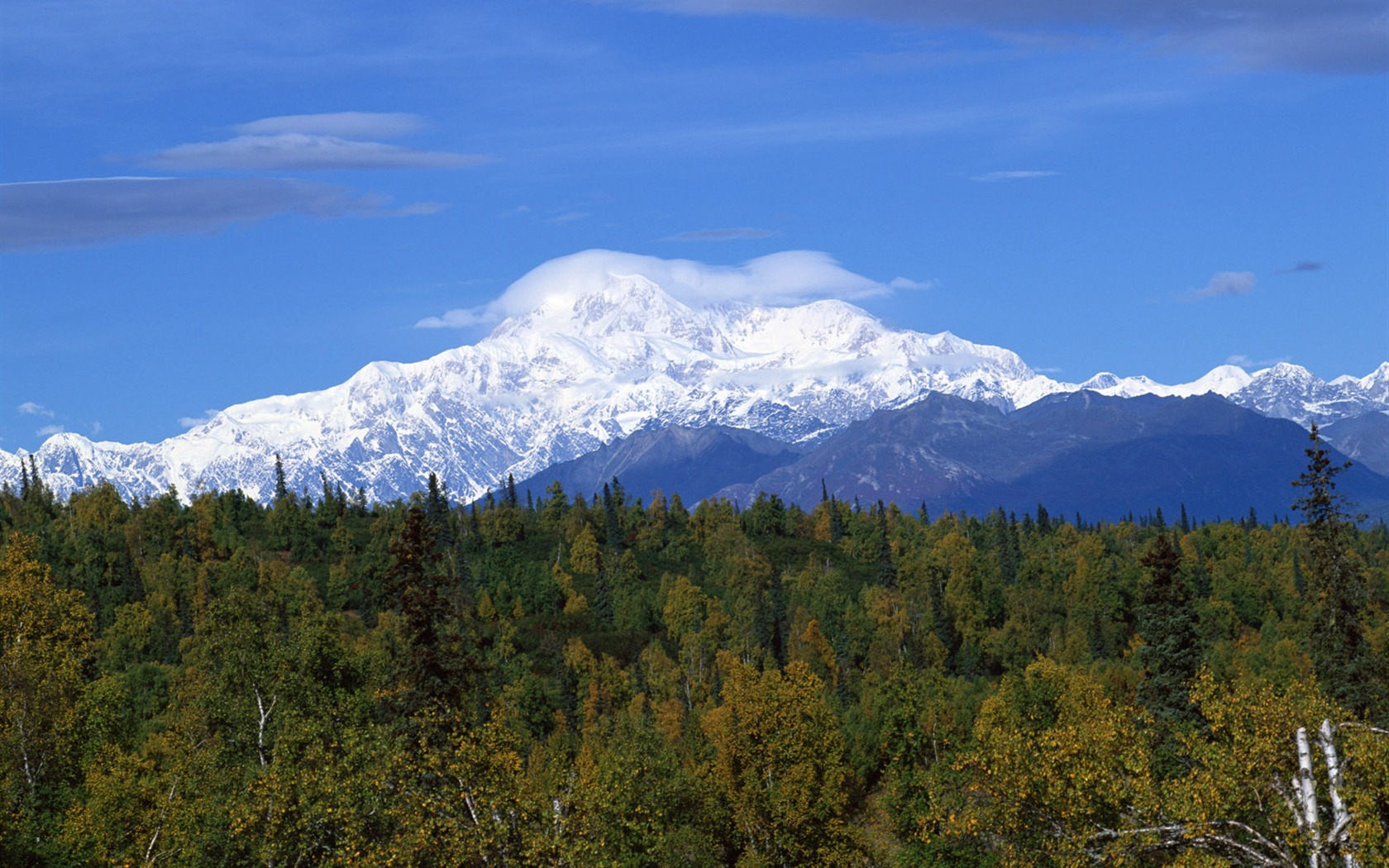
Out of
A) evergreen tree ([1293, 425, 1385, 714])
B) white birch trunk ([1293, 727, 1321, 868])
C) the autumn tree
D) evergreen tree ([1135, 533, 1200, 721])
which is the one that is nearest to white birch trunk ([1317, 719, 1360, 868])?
white birch trunk ([1293, 727, 1321, 868])

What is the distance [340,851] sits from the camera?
4175cm

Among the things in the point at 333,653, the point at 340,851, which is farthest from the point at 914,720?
the point at 340,851

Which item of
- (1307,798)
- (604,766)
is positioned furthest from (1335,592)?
(1307,798)

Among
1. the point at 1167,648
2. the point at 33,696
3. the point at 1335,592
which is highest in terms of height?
the point at 33,696

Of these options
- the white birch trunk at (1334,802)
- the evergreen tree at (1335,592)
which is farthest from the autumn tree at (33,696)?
the evergreen tree at (1335,592)

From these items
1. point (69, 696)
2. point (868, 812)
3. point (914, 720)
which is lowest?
point (868, 812)

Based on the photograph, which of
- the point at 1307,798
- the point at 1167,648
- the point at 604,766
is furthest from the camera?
the point at 1167,648

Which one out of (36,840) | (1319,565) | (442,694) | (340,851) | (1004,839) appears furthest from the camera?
(1319,565)

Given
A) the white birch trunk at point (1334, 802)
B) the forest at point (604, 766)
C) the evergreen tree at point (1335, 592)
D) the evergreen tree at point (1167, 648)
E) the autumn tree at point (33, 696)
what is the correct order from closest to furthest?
1. the white birch trunk at point (1334, 802)
2. the forest at point (604, 766)
3. the autumn tree at point (33, 696)
4. the evergreen tree at point (1335, 592)
5. the evergreen tree at point (1167, 648)

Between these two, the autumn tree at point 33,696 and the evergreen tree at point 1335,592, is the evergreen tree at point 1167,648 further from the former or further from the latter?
the autumn tree at point 33,696

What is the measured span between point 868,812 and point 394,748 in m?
93.7

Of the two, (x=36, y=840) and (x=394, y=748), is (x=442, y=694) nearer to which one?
(x=394, y=748)

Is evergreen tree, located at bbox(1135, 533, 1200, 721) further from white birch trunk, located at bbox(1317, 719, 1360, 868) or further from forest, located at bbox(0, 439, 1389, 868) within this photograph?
white birch trunk, located at bbox(1317, 719, 1360, 868)

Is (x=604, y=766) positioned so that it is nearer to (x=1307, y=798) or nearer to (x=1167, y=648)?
(x=1167, y=648)
